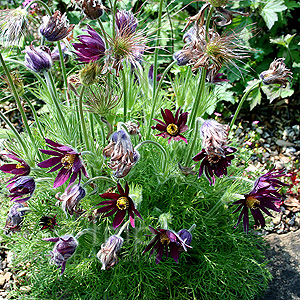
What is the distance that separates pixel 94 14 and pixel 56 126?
65 cm

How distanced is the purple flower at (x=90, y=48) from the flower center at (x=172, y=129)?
43 cm

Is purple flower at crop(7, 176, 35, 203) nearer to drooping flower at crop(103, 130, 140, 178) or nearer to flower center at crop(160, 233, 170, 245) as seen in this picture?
drooping flower at crop(103, 130, 140, 178)

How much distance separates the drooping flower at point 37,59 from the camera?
1.35 metres

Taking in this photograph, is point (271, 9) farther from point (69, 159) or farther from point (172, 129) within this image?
point (69, 159)

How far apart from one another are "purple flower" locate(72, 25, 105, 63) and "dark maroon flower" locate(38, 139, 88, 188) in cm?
33

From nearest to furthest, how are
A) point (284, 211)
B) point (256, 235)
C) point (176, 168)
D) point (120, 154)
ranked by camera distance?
1. point (120, 154)
2. point (176, 168)
3. point (256, 235)
4. point (284, 211)

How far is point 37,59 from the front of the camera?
1.36 meters

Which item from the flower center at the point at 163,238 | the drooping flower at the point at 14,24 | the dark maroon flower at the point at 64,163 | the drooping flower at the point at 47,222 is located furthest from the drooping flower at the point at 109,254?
the drooping flower at the point at 14,24

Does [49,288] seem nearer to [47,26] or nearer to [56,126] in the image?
[56,126]

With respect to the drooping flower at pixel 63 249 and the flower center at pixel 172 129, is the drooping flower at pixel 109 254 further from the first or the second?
the flower center at pixel 172 129

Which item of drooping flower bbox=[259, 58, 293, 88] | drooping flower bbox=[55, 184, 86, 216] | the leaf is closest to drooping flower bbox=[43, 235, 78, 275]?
drooping flower bbox=[55, 184, 86, 216]

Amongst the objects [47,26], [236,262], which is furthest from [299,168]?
Answer: [47,26]

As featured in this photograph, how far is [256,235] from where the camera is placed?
1.82m

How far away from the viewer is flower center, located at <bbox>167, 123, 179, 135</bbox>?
4.91ft
